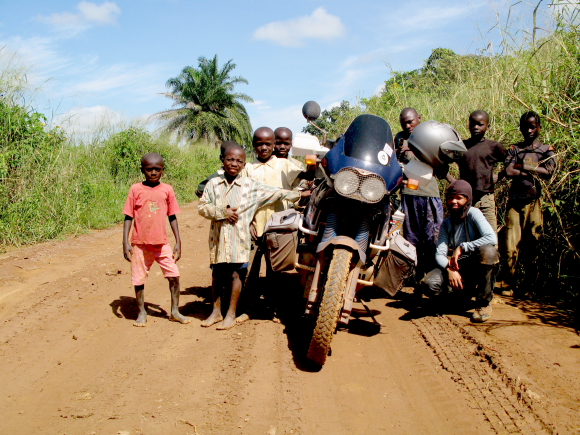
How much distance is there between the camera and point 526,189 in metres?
5.71

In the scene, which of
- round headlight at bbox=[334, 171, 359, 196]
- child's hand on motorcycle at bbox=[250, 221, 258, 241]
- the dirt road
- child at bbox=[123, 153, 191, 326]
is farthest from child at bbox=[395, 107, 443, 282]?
child at bbox=[123, 153, 191, 326]

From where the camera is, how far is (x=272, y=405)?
3248 mm

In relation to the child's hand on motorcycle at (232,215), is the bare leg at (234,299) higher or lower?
lower

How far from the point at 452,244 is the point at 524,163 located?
4.33 ft

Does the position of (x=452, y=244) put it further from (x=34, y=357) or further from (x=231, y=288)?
(x=34, y=357)

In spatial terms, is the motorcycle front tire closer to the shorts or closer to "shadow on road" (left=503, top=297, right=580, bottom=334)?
the shorts

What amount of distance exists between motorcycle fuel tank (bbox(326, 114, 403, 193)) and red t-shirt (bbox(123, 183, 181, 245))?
171 cm

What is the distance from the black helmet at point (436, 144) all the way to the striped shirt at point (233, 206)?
1.24 meters

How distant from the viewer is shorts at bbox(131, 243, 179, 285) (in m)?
4.91

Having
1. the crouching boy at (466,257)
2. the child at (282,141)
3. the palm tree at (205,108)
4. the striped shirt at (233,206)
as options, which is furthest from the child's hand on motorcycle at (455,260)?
the palm tree at (205,108)

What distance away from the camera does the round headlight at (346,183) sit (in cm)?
390

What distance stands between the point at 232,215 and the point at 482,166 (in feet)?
9.84

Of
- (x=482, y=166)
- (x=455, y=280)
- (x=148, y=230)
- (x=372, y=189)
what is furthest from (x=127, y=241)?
(x=482, y=166)

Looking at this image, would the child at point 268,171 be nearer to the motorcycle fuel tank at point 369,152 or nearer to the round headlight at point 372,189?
the motorcycle fuel tank at point 369,152
